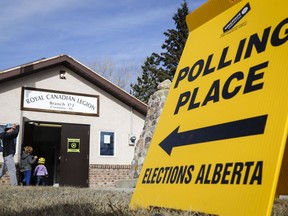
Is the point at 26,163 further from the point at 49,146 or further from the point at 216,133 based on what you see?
the point at 216,133

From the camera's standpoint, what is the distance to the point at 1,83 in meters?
14.3

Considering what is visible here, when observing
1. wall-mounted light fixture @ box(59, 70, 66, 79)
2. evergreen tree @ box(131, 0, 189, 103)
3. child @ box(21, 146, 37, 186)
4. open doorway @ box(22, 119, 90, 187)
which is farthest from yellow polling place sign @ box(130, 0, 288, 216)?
evergreen tree @ box(131, 0, 189, 103)

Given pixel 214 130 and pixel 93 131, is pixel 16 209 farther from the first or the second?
pixel 93 131

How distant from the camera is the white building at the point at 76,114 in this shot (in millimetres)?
14461

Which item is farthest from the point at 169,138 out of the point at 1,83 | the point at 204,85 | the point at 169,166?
the point at 1,83

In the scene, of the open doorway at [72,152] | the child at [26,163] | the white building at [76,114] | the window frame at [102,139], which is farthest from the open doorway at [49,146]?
the child at [26,163]

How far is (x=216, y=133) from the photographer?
269 cm

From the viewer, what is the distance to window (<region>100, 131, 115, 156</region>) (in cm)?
1616

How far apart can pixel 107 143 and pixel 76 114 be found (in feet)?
6.04

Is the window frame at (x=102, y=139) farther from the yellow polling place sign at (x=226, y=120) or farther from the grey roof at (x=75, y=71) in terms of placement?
the yellow polling place sign at (x=226, y=120)

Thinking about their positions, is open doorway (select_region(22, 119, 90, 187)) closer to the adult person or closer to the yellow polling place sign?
the adult person

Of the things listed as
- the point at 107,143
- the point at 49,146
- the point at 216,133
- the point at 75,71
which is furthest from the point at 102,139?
the point at 216,133

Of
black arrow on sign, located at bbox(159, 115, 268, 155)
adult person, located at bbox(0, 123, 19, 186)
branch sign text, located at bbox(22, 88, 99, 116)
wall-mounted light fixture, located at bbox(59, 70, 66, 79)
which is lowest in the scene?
adult person, located at bbox(0, 123, 19, 186)

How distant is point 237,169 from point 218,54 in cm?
109
